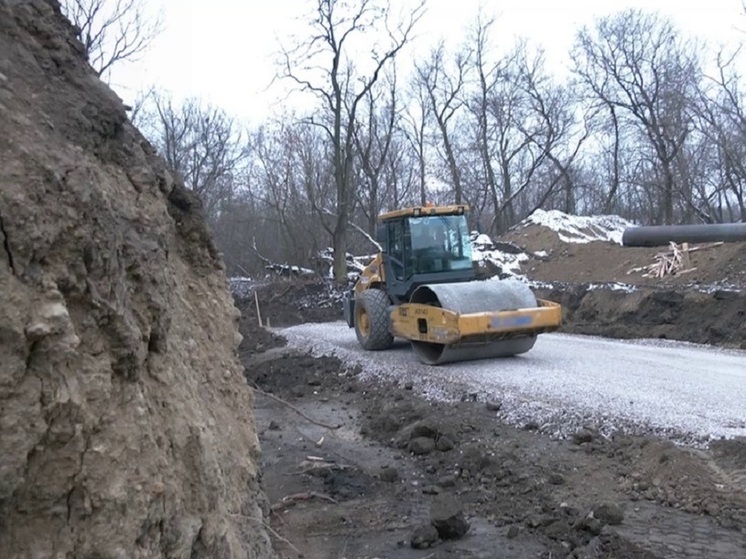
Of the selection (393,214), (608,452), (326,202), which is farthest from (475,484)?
(326,202)

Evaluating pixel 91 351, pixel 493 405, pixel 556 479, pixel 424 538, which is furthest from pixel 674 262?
pixel 91 351

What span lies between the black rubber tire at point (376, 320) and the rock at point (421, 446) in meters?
6.39

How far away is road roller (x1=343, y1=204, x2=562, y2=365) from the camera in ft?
40.2

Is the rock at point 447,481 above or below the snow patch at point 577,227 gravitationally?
below

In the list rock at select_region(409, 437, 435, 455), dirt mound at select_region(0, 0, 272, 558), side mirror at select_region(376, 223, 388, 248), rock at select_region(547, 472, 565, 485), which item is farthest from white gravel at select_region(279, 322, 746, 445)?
dirt mound at select_region(0, 0, 272, 558)

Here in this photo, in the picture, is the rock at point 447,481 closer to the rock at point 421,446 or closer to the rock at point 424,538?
the rock at point 421,446

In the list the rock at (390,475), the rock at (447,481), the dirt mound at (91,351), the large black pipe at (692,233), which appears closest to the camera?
the dirt mound at (91,351)

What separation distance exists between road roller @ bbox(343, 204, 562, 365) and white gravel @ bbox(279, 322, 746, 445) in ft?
1.21

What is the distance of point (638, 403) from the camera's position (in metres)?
9.12

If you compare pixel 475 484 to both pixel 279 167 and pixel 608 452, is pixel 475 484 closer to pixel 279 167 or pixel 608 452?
pixel 608 452

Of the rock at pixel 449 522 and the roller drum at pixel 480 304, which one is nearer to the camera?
the rock at pixel 449 522

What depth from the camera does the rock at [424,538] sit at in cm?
581

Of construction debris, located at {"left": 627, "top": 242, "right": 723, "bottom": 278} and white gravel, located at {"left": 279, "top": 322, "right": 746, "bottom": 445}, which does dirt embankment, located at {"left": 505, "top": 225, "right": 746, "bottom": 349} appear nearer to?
construction debris, located at {"left": 627, "top": 242, "right": 723, "bottom": 278}

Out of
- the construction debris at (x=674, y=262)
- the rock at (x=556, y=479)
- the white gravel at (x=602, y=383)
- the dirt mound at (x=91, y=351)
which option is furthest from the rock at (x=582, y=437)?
the construction debris at (x=674, y=262)
